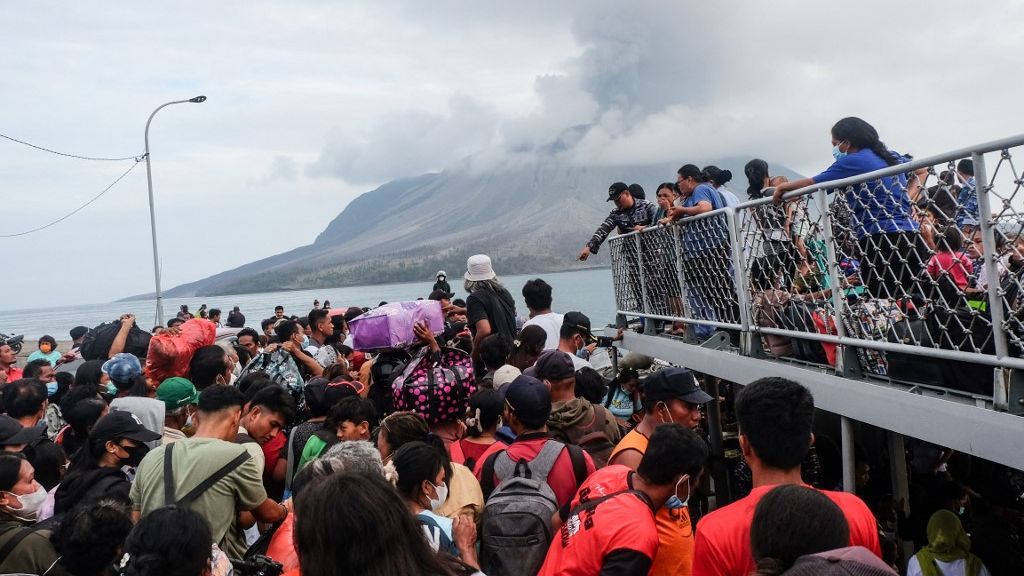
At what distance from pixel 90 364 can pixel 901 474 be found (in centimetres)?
679

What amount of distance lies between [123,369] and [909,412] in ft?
19.1

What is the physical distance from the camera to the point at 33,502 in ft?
14.6

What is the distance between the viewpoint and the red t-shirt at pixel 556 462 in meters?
4.16

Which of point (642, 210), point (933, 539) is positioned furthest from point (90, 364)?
point (933, 539)

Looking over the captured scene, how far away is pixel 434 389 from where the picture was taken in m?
5.44

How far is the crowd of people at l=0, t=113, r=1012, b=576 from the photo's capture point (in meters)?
2.50

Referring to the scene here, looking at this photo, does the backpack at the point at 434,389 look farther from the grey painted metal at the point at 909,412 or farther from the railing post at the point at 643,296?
the railing post at the point at 643,296

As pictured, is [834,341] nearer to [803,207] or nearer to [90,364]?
[803,207]

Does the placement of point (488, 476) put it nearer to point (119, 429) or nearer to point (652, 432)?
point (652, 432)

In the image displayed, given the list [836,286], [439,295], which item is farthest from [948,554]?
[439,295]

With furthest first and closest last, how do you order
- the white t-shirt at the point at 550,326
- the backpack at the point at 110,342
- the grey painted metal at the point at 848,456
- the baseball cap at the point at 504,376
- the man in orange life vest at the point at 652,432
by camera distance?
the backpack at the point at 110,342 < the white t-shirt at the point at 550,326 < the baseball cap at the point at 504,376 < the grey painted metal at the point at 848,456 < the man in orange life vest at the point at 652,432

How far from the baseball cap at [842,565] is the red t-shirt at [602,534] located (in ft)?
3.83

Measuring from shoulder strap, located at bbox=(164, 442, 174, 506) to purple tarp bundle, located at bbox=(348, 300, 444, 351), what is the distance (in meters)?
2.06

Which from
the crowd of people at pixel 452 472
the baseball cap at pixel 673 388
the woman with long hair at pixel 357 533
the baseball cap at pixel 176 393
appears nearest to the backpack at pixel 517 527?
the crowd of people at pixel 452 472
